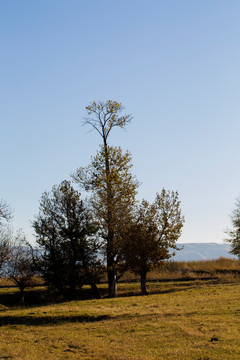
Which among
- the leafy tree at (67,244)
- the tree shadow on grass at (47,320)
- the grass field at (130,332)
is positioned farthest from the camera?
the leafy tree at (67,244)

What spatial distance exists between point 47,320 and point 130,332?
281 inches

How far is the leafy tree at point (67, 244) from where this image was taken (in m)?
38.3

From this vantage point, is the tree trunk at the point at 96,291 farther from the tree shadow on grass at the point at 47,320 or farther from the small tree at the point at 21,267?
the tree shadow on grass at the point at 47,320

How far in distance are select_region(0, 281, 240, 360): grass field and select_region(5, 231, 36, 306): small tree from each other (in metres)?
16.5

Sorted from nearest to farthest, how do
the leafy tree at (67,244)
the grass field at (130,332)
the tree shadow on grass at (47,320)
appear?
the grass field at (130,332) → the tree shadow on grass at (47,320) → the leafy tree at (67,244)

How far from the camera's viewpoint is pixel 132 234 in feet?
121

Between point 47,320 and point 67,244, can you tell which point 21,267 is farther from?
point 47,320

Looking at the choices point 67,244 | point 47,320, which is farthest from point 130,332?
point 67,244

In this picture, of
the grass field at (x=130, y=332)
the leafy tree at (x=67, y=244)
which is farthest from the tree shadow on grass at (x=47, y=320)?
the leafy tree at (x=67, y=244)

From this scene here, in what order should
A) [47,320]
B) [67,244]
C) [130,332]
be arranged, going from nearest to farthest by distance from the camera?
[130,332] → [47,320] → [67,244]

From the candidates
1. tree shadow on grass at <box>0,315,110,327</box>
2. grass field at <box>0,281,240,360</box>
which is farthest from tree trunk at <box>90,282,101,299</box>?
tree shadow on grass at <box>0,315,110,327</box>

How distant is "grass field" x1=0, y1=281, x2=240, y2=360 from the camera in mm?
13984

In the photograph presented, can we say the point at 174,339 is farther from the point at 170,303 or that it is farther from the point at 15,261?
the point at 15,261

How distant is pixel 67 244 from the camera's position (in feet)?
128
